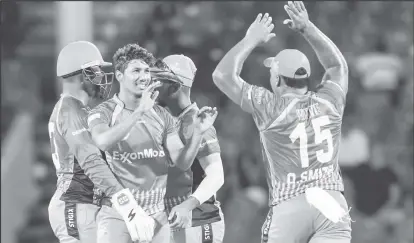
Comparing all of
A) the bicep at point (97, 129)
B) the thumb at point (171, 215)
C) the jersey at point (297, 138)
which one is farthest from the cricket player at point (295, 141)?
the bicep at point (97, 129)

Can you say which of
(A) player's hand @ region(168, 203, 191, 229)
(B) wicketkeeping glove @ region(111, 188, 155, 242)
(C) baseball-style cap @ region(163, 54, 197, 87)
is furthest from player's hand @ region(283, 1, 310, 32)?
(B) wicketkeeping glove @ region(111, 188, 155, 242)

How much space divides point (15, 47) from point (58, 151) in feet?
20.8

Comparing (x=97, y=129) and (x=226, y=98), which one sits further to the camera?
(x=226, y=98)

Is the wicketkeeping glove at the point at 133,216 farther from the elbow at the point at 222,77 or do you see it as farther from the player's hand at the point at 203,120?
the elbow at the point at 222,77

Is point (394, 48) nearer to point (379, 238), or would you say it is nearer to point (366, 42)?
point (366, 42)

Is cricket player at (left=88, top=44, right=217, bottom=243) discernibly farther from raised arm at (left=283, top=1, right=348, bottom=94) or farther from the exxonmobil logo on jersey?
raised arm at (left=283, top=1, right=348, bottom=94)

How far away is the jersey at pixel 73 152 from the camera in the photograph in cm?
648

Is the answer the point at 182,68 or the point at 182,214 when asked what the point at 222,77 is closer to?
the point at 182,68

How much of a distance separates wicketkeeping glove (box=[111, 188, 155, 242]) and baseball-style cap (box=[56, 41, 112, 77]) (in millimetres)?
1334

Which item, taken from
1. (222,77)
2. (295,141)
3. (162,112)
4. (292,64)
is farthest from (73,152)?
(292,64)

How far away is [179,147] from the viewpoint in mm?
6523

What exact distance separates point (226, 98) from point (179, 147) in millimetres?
5494

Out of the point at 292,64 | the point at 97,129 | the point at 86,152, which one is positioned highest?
the point at 292,64

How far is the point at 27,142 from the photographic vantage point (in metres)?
12.2
